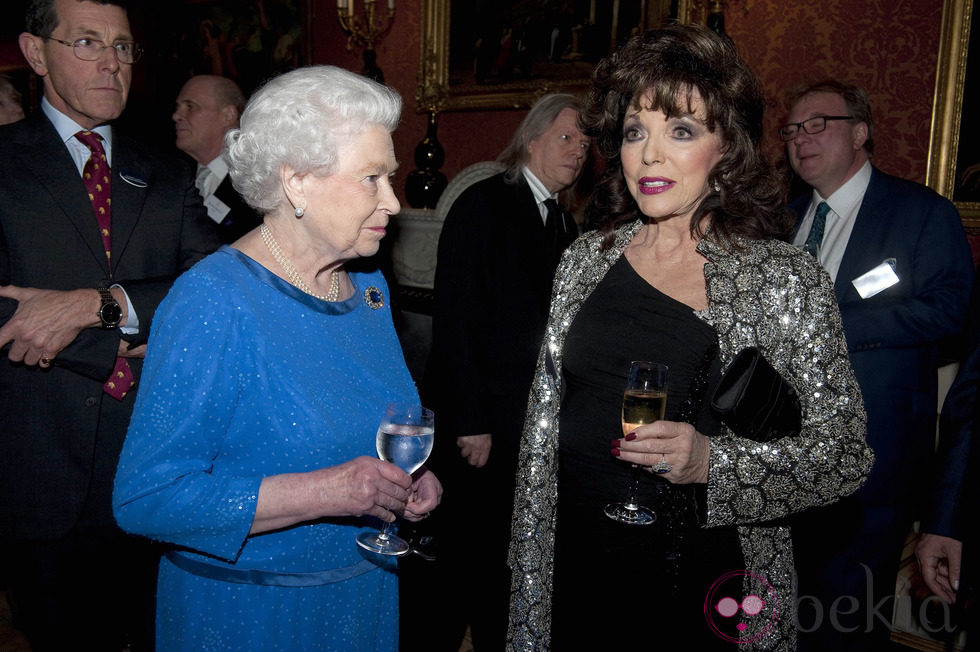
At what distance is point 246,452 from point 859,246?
7.92ft

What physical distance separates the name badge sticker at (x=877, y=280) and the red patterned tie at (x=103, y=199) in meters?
2.50

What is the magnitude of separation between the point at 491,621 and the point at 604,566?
1.47m

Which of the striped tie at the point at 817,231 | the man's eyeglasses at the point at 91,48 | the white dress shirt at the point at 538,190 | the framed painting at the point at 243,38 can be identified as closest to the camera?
the man's eyeglasses at the point at 91,48

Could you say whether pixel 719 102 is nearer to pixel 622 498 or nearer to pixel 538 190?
pixel 622 498

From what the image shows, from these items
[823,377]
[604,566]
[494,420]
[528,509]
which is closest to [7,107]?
[494,420]

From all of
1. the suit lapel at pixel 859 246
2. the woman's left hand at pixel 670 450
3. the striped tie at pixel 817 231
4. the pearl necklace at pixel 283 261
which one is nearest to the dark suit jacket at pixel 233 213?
the pearl necklace at pixel 283 261

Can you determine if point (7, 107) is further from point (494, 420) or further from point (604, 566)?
point (604, 566)

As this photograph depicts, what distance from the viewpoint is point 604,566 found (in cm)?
168

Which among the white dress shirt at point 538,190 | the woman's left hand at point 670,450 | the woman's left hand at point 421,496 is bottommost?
the woman's left hand at point 421,496

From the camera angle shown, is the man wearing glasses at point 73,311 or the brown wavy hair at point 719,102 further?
the man wearing glasses at point 73,311

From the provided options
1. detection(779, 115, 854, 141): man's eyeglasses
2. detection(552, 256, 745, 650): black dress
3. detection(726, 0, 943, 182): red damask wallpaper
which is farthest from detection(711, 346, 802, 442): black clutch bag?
detection(726, 0, 943, 182): red damask wallpaper

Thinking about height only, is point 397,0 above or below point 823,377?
above

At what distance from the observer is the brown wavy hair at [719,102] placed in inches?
66.0

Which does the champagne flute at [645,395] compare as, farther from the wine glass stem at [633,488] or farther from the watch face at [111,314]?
the watch face at [111,314]
